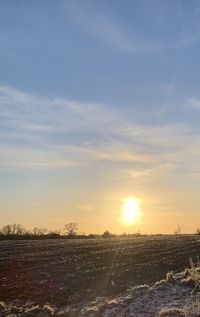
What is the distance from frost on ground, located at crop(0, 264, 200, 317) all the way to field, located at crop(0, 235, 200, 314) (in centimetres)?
66

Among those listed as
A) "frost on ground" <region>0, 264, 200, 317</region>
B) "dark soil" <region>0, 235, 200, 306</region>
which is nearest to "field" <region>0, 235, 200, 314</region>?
"dark soil" <region>0, 235, 200, 306</region>

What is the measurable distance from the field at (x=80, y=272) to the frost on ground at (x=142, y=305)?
66 cm

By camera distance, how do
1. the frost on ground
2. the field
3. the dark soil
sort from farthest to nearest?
the dark soil
the field
the frost on ground

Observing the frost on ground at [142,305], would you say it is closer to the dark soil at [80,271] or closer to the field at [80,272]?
the field at [80,272]

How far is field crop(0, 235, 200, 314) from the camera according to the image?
761 inches

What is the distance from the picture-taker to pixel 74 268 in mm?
25078

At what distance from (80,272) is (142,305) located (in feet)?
25.9

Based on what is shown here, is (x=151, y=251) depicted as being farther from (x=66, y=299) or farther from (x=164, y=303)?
(x=164, y=303)

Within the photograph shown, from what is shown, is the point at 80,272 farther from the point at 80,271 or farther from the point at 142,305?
the point at 142,305

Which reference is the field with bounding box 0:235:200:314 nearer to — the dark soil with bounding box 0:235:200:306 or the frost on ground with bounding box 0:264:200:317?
the dark soil with bounding box 0:235:200:306

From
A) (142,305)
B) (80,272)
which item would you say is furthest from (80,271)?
(142,305)

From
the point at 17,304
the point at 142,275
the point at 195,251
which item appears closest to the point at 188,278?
the point at 142,275

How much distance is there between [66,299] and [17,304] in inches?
62.2

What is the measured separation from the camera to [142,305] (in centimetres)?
1614
